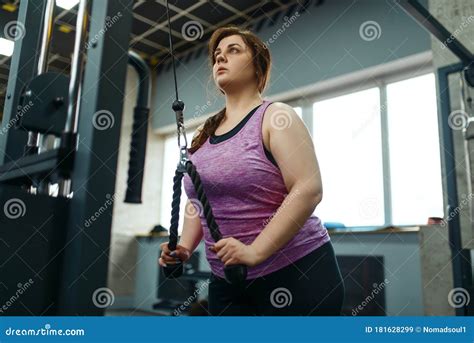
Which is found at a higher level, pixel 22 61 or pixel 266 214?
pixel 22 61

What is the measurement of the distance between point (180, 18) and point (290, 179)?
3518 millimetres

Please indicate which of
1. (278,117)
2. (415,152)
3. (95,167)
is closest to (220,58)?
(278,117)

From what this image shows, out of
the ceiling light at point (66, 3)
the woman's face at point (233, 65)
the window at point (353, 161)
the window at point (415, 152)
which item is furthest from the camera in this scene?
the ceiling light at point (66, 3)

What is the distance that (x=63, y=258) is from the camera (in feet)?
1.94

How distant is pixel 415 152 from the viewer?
9.66 feet

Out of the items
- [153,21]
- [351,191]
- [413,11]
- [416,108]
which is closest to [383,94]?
[416,108]

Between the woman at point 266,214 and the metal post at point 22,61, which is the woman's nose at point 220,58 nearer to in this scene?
the woman at point 266,214

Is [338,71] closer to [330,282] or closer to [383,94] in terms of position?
[383,94]

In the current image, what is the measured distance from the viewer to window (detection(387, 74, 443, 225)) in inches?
111

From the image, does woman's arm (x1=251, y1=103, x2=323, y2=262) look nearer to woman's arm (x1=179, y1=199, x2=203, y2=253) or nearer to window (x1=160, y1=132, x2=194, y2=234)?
woman's arm (x1=179, y1=199, x2=203, y2=253)

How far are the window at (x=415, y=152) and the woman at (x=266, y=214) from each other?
2301 millimetres

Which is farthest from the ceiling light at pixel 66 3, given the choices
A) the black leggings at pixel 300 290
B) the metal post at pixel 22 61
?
the black leggings at pixel 300 290

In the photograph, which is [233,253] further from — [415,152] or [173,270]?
[415,152]

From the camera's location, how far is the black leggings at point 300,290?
0.73m
